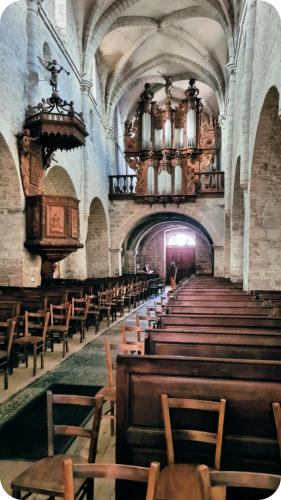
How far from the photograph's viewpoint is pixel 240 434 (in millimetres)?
2297

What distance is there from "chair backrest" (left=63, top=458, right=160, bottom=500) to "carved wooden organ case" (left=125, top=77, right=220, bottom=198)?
52.6 feet

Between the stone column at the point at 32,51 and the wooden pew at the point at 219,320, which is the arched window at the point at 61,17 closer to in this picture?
the stone column at the point at 32,51

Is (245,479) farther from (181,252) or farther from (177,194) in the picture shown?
(181,252)

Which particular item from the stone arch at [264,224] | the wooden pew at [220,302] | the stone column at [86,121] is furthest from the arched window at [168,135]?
the wooden pew at [220,302]

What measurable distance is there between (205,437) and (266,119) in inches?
260

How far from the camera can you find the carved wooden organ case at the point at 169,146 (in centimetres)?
1745

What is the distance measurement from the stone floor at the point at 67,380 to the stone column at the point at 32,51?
20.2ft

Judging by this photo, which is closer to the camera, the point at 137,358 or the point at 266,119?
the point at 137,358

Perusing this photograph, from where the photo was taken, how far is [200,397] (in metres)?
2.38

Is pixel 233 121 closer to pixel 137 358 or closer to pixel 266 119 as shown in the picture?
pixel 266 119

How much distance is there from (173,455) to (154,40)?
1856 centimetres

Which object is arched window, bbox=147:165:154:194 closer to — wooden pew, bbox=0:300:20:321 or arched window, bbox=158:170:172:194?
arched window, bbox=158:170:172:194

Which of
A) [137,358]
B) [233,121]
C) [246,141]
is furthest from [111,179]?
[137,358]

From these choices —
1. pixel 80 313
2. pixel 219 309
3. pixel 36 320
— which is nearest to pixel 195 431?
pixel 219 309
